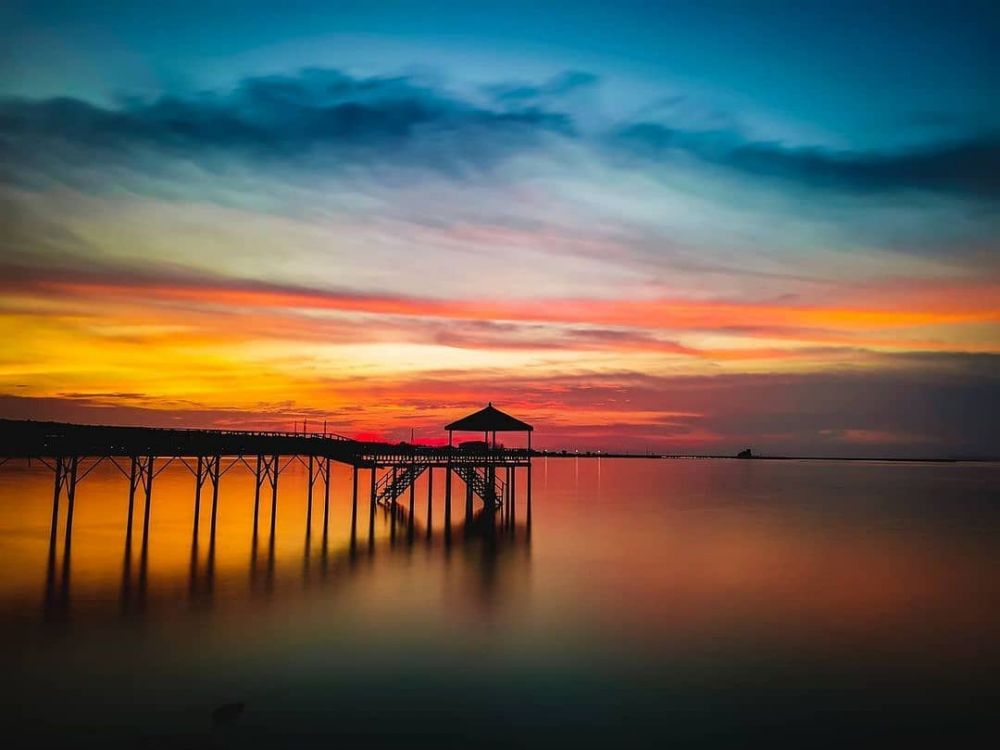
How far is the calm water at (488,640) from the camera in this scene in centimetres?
1475

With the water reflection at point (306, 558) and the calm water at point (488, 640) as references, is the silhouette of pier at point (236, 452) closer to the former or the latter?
Result: the water reflection at point (306, 558)

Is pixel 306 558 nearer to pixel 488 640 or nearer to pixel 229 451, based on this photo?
pixel 229 451

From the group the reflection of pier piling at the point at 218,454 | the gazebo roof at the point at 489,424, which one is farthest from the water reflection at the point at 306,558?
the gazebo roof at the point at 489,424

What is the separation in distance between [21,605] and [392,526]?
24.3 metres

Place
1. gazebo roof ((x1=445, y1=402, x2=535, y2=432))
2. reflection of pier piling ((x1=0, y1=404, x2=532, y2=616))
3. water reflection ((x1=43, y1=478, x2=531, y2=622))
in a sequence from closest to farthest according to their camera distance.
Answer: water reflection ((x1=43, y1=478, x2=531, y2=622)) < reflection of pier piling ((x1=0, y1=404, x2=532, y2=616)) < gazebo roof ((x1=445, y1=402, x2=535, y2=432))

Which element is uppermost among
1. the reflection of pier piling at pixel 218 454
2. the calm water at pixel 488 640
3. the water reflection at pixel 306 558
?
the reflection of pier piling at pixel 218 454

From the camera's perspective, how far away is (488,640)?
69.0 feet

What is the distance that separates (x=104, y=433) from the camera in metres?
31.6

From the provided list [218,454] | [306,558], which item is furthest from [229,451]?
[306,558]

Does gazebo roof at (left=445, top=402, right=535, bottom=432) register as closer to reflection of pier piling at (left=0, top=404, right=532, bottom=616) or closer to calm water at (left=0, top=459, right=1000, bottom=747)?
reflection of pier piling at (left=0, top=404, right=532, bottom=616)

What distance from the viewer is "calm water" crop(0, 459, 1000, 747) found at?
48.4 ft

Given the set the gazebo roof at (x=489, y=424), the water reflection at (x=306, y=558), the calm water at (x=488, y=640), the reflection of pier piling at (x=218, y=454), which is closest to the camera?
the calm water at (x=488, y=640)

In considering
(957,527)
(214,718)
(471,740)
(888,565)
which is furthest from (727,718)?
(957,527)

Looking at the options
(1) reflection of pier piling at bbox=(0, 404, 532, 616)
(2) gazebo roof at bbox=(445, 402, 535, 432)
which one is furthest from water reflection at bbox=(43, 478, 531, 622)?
(2) gazebo roof at bbox=(445, 402, 535, 432)
